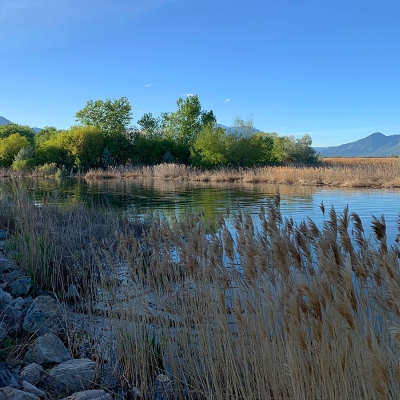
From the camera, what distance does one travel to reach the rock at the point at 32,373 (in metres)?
3.38

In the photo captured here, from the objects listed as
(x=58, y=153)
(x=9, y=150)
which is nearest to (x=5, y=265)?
(x=58, y=153)

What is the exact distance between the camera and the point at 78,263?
6340 mm

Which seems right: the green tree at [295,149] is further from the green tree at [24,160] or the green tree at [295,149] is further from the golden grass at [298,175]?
the green tree at [24,160]

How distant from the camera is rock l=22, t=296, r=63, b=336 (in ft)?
14.4

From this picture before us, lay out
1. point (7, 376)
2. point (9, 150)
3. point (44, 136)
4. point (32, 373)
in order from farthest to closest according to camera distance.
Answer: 1. point (44, 136)
2. point (9, 150)
3. point (32, 373)
4. point (7, 376)

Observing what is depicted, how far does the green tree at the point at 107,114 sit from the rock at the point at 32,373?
6370 cm

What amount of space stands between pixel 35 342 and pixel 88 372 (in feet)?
2.28

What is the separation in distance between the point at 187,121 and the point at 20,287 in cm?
5572

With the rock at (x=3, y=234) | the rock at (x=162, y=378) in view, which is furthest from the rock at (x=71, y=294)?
the rock at (x=3, y=234)

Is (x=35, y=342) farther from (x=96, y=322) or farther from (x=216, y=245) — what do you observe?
(x=216, y=245)

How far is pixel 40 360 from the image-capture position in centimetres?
378

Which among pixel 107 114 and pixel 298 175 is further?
pixel 107 114

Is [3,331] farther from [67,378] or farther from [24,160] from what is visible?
[24,160]

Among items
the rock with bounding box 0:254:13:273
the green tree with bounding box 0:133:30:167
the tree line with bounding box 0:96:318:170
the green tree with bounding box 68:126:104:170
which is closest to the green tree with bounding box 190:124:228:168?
the tree line with bounding box 0:96:318:170
